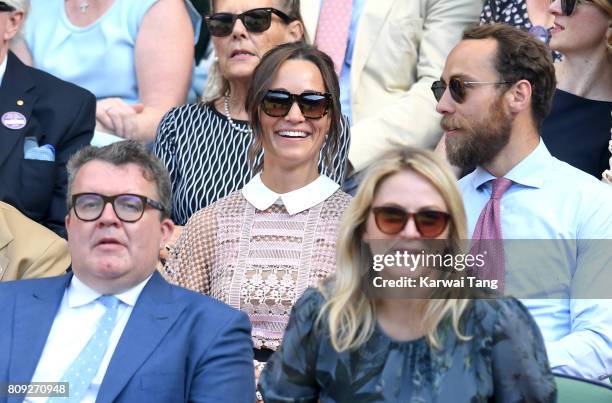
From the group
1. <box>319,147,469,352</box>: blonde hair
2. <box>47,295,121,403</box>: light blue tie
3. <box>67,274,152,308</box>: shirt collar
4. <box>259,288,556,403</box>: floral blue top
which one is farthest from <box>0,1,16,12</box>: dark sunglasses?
<box>259,288,556,403</box>: floral blue top

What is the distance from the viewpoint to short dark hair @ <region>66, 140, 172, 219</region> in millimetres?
4203

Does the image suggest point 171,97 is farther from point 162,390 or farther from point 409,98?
point 162,390

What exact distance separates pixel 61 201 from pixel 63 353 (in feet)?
4.82

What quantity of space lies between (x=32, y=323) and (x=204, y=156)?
1.50 meters

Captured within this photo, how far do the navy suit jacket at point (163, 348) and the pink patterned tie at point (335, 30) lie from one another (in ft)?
7.04

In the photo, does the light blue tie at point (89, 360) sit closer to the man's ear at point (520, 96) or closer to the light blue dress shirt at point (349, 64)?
the man's ear at point (520, 96)

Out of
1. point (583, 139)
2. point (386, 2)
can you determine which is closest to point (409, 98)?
point (386, 2)

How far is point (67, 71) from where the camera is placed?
6133 millimetres

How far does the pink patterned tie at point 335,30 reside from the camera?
19.6ft

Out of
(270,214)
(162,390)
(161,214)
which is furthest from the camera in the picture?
(270,214)

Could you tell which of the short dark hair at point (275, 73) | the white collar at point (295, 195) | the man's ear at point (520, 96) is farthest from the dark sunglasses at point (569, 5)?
the white collar at point (295, 195)

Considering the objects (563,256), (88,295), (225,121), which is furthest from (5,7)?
(563,256)

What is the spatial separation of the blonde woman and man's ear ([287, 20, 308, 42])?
87.1 inches

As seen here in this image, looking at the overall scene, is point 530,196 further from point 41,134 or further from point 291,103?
point 41,134
